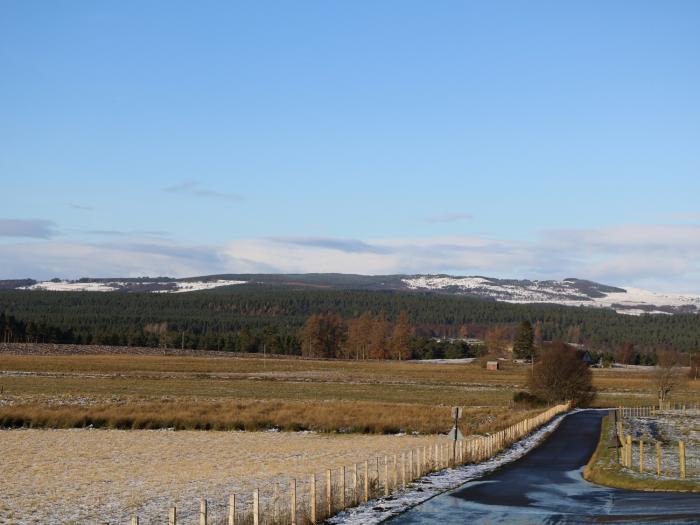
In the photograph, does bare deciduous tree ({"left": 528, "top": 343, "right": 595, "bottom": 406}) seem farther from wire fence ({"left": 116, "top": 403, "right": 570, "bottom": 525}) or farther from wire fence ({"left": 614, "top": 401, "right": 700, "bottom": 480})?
wire fence ({"left": 116, "top": 403, "right": 570, "bottom": 525})

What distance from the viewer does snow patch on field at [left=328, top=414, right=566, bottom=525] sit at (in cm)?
2256

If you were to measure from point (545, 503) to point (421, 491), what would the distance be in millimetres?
3913

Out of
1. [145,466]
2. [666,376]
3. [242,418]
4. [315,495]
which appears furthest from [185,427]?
[666,376]

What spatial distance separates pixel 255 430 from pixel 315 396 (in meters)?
29.0

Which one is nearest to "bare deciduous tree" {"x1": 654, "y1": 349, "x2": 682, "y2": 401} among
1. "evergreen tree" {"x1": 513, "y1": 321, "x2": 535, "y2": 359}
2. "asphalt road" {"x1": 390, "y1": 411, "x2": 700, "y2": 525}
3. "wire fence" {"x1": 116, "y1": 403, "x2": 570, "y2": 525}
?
"wire fence" {"x1": 116, "y1": 403, "x2": 570, "y2": 525}

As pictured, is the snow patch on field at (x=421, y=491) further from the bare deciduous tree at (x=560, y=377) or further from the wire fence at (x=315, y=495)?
the bare deciduous tree at (x=560, y=377)

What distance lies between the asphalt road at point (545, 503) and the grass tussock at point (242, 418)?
20.6m

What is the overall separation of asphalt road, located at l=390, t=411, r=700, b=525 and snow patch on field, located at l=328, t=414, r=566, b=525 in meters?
0.43

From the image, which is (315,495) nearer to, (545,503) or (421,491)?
(421,491)

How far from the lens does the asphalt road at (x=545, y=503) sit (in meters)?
22.2

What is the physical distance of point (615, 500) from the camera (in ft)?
85.8

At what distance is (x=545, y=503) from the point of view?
83.9 ft

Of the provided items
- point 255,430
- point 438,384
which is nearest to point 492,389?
point 438,384

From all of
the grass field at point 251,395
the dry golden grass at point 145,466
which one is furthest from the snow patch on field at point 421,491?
the grass field at point 251,395
